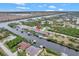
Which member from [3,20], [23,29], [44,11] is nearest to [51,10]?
[44,11]

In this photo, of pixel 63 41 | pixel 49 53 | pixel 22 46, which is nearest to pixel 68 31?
pixel 63 41

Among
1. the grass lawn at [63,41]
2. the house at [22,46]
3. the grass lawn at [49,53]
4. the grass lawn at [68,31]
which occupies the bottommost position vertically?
Result: the grass lawn at [49,53]

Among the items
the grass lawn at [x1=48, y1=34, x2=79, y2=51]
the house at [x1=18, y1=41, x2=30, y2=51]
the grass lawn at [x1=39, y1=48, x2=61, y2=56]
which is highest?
the grass lawn at [x1=48, y1=34, x2=79, y2=51]

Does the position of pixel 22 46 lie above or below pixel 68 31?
below

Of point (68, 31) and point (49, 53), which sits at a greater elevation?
point (68, 31)

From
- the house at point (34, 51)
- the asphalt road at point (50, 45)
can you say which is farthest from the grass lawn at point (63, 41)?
the house at point (34, 51)

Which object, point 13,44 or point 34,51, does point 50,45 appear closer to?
point 34,51

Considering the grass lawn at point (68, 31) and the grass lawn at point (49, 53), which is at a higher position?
the grass lawn at point (68, 31)

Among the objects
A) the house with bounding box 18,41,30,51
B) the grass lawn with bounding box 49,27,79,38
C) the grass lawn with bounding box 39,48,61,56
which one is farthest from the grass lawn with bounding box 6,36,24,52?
the grass lawn with bounding box 49,27,79,38

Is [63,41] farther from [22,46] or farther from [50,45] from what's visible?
[22,46]

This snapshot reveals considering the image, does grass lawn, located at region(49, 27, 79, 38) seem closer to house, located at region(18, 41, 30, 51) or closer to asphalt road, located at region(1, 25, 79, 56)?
asphalt road, located at region(1, 25, 79, 56)

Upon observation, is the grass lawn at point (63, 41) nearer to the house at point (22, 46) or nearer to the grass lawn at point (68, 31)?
the grass lawn at point (68, 31)

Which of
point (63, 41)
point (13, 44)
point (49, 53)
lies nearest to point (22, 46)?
point (13, 44)
